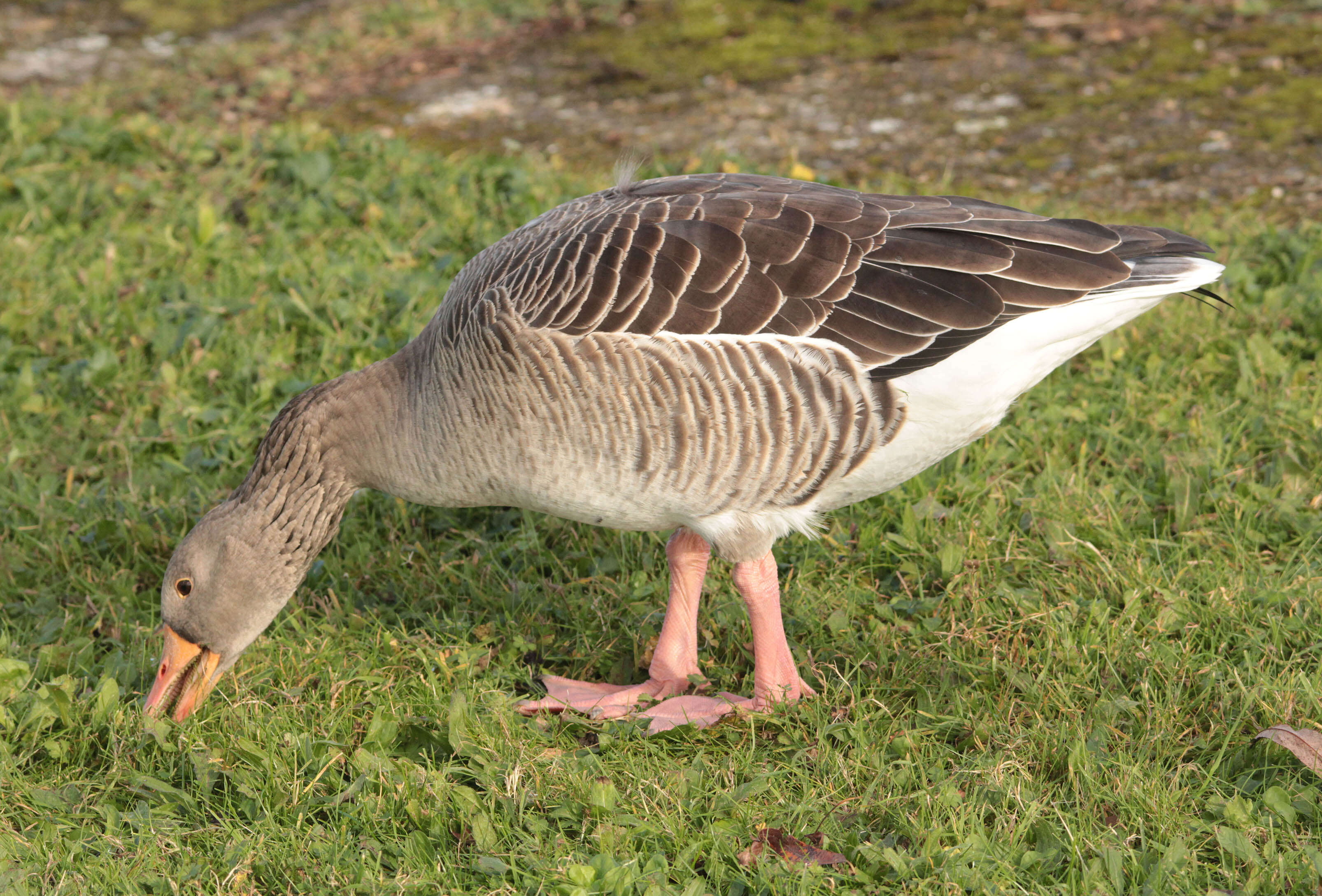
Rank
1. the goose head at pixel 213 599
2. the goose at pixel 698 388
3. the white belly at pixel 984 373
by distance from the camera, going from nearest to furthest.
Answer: the goose at pixel 698 388 < the white belly at pixel 984 373 < the goose head at pixel 213 599

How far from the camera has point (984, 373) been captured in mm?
3752

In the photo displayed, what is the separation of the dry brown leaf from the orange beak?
3182 millimetres

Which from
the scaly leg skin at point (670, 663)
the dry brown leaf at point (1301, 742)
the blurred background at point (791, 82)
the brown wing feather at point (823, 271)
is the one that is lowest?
the scaly leg skin at point (670, 663)

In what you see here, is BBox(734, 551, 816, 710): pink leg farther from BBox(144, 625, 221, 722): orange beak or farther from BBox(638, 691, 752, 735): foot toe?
BBox(144, 625, 221, 722): orange beak

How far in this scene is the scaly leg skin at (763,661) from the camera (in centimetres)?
380

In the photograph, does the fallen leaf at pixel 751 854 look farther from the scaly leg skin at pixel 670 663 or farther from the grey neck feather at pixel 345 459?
the grey neck feather at pixel 345 459

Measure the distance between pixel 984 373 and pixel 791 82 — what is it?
215 inches

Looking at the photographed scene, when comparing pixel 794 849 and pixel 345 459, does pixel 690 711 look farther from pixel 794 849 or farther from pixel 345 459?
pixel 345 459

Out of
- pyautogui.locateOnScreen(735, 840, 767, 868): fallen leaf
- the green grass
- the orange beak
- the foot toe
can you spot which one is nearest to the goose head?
the orange beak

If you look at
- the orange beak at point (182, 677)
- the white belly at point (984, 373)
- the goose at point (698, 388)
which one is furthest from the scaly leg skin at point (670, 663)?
the orange beak at point (182, 677)

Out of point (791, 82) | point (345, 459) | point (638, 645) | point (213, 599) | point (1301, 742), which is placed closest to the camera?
point (1301, 742)

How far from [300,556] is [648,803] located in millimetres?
1504

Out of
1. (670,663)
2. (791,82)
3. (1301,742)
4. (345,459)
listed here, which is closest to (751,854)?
(670,663)

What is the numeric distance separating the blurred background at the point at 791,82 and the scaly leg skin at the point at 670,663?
11.2 ft
